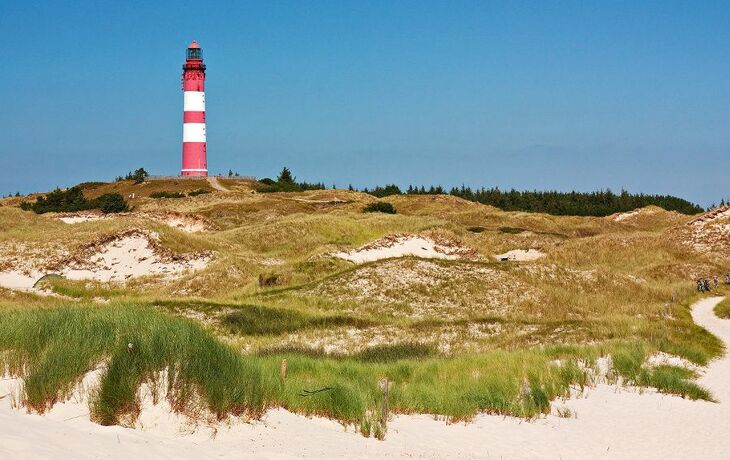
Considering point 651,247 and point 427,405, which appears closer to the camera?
point 427,405

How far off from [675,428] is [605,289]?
93.5 feet

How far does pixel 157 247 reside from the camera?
56125mm

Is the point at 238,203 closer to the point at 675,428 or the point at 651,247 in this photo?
the point at 651,247

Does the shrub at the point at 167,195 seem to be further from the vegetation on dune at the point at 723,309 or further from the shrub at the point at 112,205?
the vegetation on dune at the point at 723,309

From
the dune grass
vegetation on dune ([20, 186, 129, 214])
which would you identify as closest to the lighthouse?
vegetation on dune ([20, 186, 129, 214])

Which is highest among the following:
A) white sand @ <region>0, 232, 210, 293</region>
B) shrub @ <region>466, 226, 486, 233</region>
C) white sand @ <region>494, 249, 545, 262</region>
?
shrub @ <region>466, 226, 486, 233</region>

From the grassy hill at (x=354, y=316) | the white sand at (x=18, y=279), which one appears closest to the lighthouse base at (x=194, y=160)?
the grassy hill at (x=354, y=316)

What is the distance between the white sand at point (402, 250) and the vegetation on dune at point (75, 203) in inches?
1721

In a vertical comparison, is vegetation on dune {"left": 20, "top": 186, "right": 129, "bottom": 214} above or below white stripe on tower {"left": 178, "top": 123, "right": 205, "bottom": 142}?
below

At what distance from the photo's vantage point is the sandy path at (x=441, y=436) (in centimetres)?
1091

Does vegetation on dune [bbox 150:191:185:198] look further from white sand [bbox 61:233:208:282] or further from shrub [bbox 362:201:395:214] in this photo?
white sand [bbox 61:233:208:282]

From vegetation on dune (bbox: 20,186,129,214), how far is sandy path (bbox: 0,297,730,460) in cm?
8068

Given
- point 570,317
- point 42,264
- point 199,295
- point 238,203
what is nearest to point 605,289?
point 570,317

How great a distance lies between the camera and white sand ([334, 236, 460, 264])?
57.7 m
